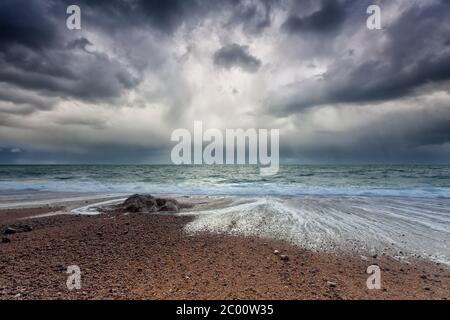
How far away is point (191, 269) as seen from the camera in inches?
183

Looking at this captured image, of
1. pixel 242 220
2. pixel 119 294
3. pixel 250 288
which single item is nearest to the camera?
pixel 119 294

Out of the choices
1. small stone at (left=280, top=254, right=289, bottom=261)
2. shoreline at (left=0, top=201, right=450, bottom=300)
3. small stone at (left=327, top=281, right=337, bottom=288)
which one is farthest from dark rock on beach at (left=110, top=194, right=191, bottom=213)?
small stone at (left=327, top=281, right=337, bottom=288)

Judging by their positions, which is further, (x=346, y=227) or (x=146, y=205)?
(x=146, y=205)

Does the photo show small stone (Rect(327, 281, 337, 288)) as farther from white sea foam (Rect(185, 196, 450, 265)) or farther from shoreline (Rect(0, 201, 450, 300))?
white sea foam (Rect(185, 196, 450, 265))

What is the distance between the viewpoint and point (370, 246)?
6.36 meters

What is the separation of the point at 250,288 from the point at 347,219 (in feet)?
22.7

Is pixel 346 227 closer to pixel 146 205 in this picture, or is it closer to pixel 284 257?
pixel 284 257

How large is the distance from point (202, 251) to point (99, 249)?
7.81 feet

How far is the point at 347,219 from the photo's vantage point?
30.9 ft

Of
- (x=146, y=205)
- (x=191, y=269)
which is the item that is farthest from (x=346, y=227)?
(x=146, y=205)
